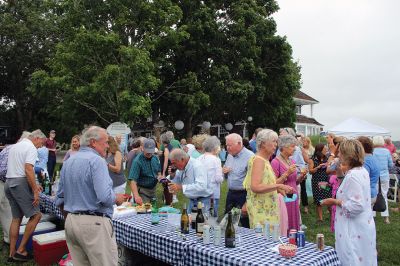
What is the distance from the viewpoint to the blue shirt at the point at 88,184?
3.32 meters

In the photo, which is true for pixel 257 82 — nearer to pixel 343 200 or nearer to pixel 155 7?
pixel 155 7

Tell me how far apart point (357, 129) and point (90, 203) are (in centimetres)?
1600

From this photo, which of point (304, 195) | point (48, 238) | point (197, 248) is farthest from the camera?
point (304, 195)

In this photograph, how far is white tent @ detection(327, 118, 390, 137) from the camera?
55.1 feet

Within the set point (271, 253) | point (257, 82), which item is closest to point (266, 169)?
point (271, 253)

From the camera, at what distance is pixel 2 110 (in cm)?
3312

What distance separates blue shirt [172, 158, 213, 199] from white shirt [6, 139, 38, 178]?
2204 millimetres

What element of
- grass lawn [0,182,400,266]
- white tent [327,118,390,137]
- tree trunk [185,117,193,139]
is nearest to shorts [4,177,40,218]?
grass lawn [0,182,400,266]

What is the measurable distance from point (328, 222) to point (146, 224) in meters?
4.89

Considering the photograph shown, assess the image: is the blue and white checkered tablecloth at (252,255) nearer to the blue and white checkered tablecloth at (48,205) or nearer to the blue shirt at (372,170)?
the blue shirt at (372,170)

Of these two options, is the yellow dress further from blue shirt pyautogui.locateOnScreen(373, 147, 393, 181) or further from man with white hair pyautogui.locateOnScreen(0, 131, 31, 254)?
blue shirt pyautogui.locateOnScreen(373, 147, 393, 181)

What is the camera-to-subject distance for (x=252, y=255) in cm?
298

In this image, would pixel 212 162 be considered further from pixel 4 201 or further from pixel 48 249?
pixel 4 201

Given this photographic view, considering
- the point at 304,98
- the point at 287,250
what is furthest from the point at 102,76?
the point at 304,98
